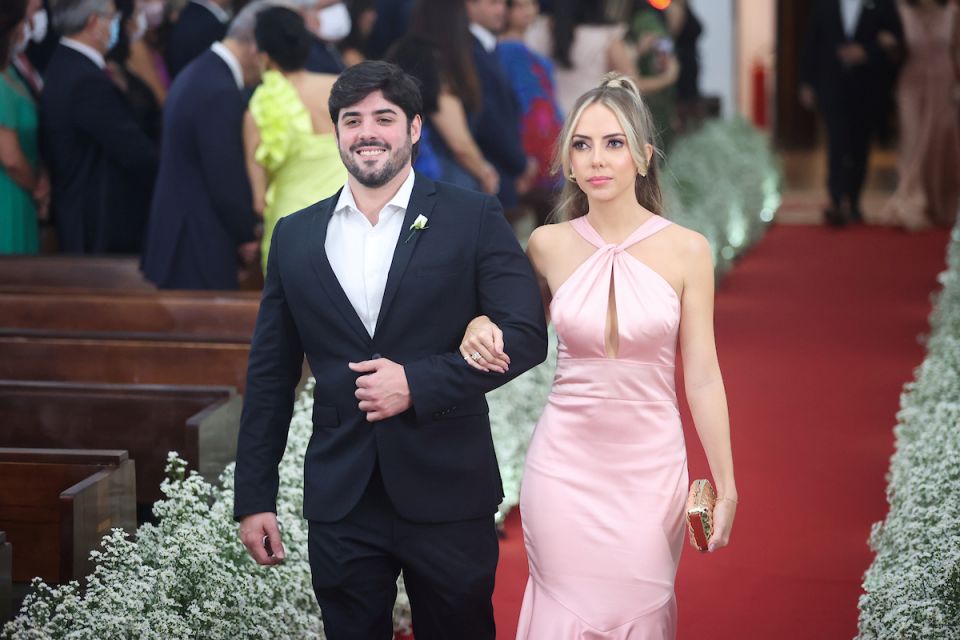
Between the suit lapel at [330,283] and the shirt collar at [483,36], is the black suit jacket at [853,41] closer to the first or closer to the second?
the shirt collar at [483,36]

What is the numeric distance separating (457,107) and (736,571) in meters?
2.95

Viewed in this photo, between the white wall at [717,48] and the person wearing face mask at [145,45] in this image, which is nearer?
the person wearing face mask at [145,45]

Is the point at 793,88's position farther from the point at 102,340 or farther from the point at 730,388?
the point at 102,340

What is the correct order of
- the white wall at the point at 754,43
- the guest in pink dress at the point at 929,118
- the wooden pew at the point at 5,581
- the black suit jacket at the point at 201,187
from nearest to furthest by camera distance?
1. the wooden pew at the point at 5,581
2. the black suit jacket at the point at 201,187
3. the guest in pink dress at the point at 929,118
4. the white wall at the point at 754,43

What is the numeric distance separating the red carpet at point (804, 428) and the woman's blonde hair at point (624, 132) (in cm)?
83

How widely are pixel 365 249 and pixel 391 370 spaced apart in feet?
1.02

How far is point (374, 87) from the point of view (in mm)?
2979

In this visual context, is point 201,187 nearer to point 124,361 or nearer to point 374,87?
point 124,361

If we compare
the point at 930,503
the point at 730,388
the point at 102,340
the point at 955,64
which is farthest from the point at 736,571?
the point at 955,64

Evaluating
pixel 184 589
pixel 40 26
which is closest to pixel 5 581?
pixel 184 589

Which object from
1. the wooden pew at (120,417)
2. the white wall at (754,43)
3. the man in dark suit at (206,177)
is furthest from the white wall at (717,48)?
the wooden pew at (120,417)

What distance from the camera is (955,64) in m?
13.0

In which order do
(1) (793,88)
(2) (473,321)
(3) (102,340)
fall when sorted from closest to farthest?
(2) (473,321)
(3) (102,340)
(1) (793,88)

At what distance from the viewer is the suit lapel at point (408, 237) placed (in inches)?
117
